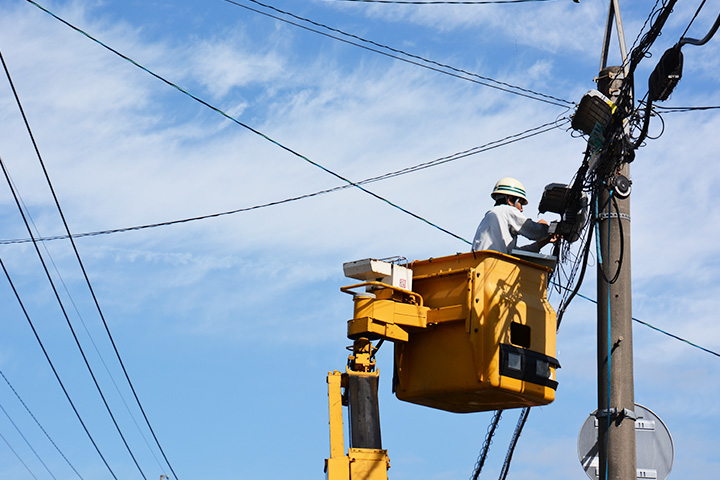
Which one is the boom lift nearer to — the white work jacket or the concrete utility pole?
the white work jacket

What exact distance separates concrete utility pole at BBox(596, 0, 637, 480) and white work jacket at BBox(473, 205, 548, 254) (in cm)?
61

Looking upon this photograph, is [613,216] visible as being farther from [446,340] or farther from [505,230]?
[446,340]

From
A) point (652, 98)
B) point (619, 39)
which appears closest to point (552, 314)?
point (652, 98)

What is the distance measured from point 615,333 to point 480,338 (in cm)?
137

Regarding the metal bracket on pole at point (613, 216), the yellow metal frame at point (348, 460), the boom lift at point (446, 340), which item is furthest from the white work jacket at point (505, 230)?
the yellow metal frame at point (348, 460)

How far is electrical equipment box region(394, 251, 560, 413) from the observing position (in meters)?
8.82

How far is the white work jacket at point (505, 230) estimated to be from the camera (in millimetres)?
9672

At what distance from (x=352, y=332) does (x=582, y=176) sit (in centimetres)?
272

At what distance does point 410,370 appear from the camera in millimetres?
9391

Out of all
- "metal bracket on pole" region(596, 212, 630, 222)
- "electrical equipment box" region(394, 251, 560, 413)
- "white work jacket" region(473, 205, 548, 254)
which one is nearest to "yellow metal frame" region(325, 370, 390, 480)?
"electrical equipment box" region(394, 251, 560, 413)

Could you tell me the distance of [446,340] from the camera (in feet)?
29.9

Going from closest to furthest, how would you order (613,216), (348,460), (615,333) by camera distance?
(348,460) < (615,333) < (613,216)

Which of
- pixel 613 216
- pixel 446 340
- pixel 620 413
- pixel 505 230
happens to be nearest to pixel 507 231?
pixel 505 230

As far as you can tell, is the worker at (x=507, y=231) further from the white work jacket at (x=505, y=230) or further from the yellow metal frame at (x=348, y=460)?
the yellow metal frame at (x=348, y=460)
